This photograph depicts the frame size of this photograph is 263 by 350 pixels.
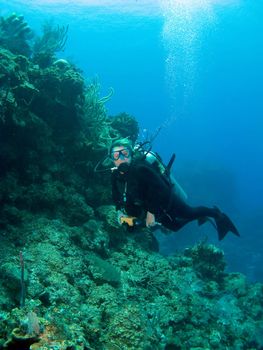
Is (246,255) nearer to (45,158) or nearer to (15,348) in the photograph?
(45,158)

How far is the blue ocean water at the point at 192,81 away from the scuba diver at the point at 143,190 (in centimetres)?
317

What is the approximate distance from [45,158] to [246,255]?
2557 centimetres

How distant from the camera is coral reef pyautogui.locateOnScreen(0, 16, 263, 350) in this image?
4.32 meters

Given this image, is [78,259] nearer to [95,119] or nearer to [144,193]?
[144,193]

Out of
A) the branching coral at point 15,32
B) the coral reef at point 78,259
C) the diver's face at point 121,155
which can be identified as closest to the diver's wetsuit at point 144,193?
the diver's face at point 121,155

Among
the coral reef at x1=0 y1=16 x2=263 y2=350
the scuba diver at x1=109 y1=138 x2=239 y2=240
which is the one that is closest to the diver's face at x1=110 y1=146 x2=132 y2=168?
the scuba diver at x1=109 y1=138 x2=239 y2=240

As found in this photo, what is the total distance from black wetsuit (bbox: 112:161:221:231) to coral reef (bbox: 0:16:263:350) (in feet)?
4.67

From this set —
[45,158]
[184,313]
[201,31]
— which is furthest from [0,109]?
[201,31]

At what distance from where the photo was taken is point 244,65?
363 ft

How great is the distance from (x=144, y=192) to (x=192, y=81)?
154792mm

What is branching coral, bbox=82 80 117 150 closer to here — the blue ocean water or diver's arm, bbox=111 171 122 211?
the blue ocean water

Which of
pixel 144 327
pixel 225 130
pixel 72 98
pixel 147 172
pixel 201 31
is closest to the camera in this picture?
pixel 144 327

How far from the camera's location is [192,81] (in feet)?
495

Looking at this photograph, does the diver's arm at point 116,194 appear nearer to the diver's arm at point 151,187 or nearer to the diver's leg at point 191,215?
the diver's arm at point 151,187
